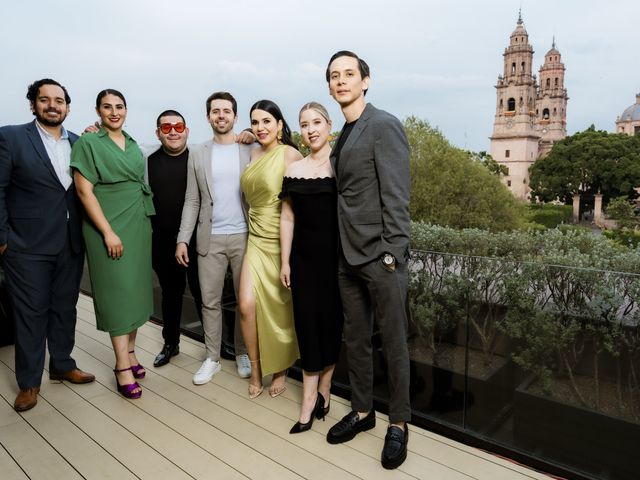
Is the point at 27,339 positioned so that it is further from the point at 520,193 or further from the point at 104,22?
the point at 520,193

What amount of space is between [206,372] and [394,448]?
135 centimetres

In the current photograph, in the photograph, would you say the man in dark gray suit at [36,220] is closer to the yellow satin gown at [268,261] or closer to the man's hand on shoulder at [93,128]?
the man's hand on shoulder at [93,128]

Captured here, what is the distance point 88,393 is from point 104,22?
9.91 ft

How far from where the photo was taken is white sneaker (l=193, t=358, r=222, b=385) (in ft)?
9.60

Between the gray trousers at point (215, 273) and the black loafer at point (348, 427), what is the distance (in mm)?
1077

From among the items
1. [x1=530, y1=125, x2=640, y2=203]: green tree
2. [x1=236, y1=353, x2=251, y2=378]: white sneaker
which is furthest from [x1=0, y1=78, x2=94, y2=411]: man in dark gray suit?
[x1=530, y1=125, x2=640, y2=203]: green tree

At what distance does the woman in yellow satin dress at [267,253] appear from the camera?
2508 millimetres

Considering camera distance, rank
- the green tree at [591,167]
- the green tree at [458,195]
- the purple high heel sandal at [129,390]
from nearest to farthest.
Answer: the purple high heel sandal at [129,390] < the green tree at [458,195] < the green tree at [591,167]

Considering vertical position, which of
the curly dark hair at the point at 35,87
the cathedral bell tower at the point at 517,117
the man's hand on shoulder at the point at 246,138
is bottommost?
the man's hand on shoulder at the point at 246,138

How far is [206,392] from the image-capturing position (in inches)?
111

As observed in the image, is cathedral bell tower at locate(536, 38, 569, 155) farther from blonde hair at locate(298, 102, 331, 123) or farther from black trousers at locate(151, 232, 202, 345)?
blonde hair at locate(298, 102, 331, 123)

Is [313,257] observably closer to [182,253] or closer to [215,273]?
[215,273]

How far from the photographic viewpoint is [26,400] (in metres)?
2.64

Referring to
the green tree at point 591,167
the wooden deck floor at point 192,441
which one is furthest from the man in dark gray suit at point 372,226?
the green tree at point 591,167
